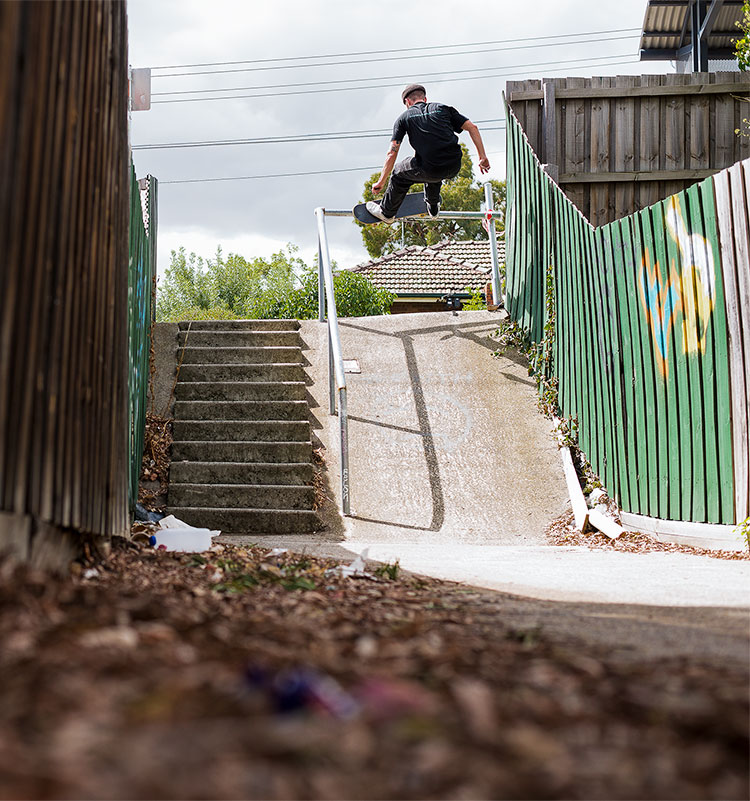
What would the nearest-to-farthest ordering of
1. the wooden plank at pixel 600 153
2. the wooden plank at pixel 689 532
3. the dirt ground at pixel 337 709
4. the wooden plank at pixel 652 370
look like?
the dirt ground at pixel 337 709
the wooden plank at pixel 689 532
the wooden plank at pixel 652 370
the wooden plank at pixel 600 153

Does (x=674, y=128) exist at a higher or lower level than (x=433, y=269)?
lower

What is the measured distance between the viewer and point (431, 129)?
8.05 metres

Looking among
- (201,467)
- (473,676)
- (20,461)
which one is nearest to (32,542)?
(20,461)

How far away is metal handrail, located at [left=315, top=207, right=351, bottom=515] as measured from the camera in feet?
20.6

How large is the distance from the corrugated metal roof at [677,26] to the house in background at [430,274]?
18.2 feet

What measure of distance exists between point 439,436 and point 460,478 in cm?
55

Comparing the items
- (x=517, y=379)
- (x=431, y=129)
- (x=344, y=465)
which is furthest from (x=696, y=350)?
(x=431, y=129)

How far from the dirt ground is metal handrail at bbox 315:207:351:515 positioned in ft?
12.7

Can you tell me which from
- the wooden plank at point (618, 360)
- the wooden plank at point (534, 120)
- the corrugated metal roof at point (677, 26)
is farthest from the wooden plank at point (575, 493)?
the corrugated metal roof at point (677, 26)

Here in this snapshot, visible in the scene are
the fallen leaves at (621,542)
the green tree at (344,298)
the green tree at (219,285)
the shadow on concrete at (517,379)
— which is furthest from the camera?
the green tree at (219,285)

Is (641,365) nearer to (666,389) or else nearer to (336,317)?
(666,389)

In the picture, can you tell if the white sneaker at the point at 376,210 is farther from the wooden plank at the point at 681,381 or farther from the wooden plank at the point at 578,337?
the wooden plank at the point at 681,381

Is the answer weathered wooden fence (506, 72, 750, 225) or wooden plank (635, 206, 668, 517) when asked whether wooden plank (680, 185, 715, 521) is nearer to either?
wooden plank (635, 206, 668, 517)

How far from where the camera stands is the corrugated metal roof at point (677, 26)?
43.3ft
